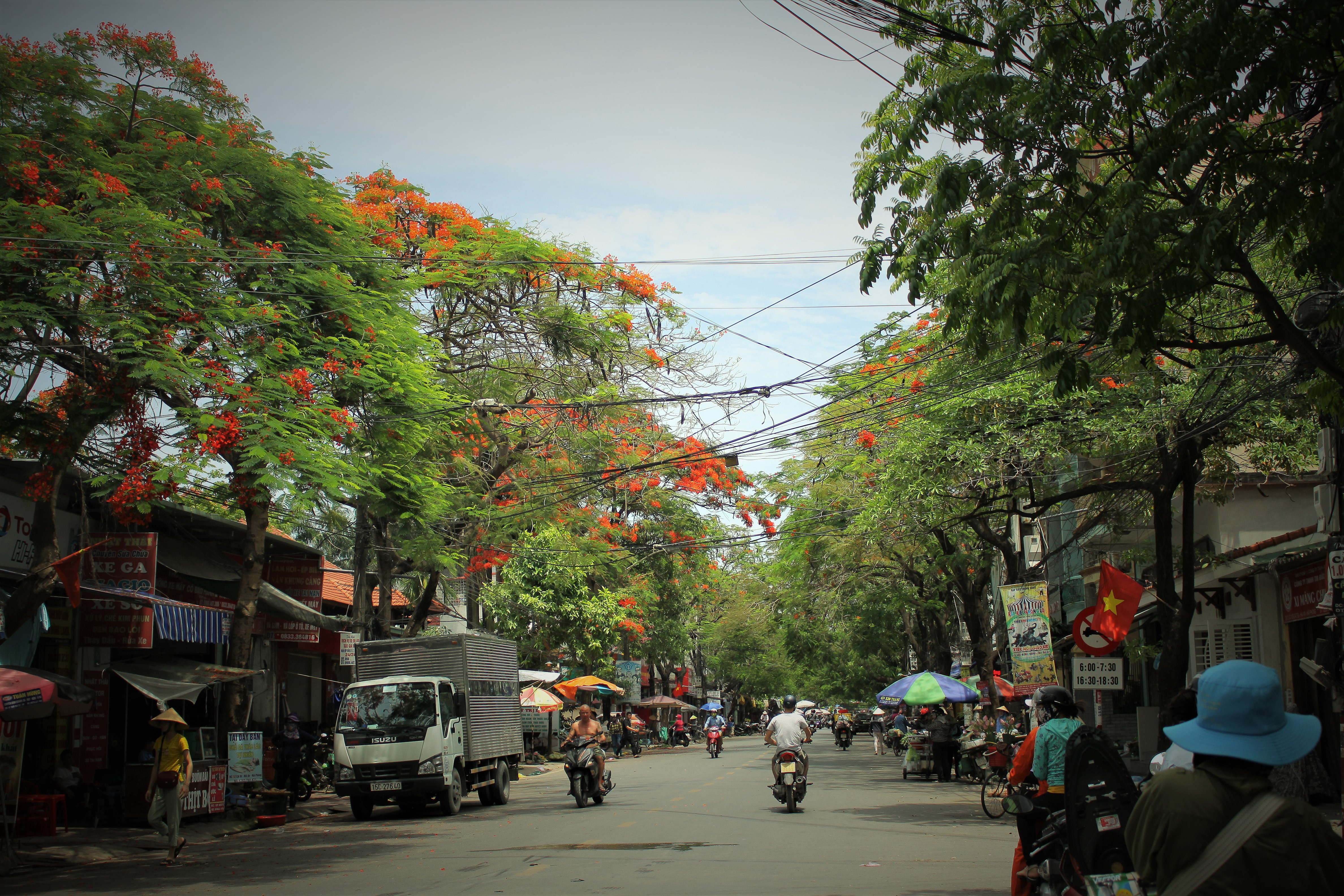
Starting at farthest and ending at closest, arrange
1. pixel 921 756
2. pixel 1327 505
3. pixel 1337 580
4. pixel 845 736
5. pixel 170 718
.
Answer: pixel 845 736
pixel 921 756
pixel 170 718
pixel 1327 505
pixel 1337 580

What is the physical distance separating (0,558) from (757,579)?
95.7 ft

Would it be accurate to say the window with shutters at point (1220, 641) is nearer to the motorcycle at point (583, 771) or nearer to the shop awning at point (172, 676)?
the motorcycle at point (583, 771)

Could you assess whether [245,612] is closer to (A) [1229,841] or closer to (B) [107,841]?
(B) [107,841]

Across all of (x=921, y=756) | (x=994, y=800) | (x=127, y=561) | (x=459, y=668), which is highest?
(x=127, y=561)

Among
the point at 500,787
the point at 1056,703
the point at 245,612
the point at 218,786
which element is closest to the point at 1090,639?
the point at 1056,703

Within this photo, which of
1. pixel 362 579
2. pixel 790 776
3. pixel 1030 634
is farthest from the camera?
pixel 362 579

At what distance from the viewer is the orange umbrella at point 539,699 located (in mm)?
33062

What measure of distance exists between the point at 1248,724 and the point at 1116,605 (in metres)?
12.1

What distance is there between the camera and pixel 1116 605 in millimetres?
14523

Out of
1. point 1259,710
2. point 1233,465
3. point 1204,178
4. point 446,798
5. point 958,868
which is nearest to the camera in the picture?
point 1259,710

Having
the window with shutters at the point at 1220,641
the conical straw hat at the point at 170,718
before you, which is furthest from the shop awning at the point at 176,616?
the window with shutters at the point at 1220,641

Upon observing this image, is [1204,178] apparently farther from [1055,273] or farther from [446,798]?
[446,798]

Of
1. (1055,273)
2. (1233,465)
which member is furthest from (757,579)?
(1055,273)

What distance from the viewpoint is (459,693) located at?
1845 cm
